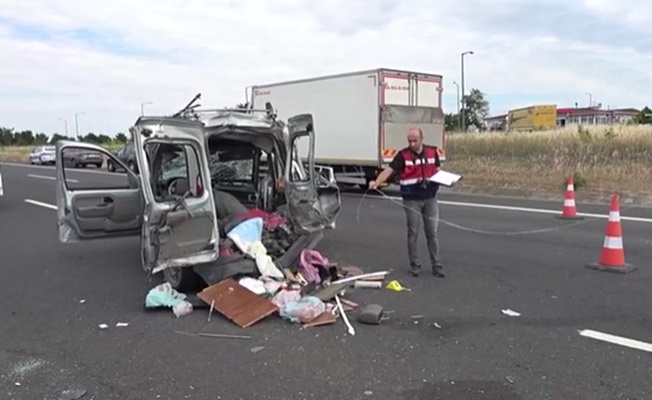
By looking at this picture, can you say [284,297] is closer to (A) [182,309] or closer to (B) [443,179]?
(A) [182,309]

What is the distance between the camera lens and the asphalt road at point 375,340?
411cm

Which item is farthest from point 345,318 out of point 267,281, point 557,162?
point 557,162

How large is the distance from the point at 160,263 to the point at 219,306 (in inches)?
29.2

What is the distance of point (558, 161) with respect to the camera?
21.7 m

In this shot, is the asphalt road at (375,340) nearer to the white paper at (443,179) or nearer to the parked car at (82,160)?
the white paper at (443,179)

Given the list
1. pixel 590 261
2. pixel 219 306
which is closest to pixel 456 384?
pixel 219 306

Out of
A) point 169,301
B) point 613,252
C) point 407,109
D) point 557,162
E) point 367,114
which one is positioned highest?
point 407,109

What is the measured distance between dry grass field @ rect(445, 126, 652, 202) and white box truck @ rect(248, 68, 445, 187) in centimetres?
327

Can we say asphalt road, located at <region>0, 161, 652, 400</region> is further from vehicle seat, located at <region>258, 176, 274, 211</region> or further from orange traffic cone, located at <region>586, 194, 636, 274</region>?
vehicle seat, located at <region>258, 176, 274, 211</region>

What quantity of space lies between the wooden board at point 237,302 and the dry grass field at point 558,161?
12697 millimetres

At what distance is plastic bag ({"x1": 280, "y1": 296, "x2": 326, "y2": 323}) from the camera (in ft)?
18.0

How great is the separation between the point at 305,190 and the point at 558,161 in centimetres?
1627

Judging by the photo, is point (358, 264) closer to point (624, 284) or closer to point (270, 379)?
point (624, 284)

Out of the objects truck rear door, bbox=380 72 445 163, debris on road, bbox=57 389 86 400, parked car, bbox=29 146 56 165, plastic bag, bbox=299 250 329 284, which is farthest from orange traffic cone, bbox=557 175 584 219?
parked car, bbox=29 146 56 165
